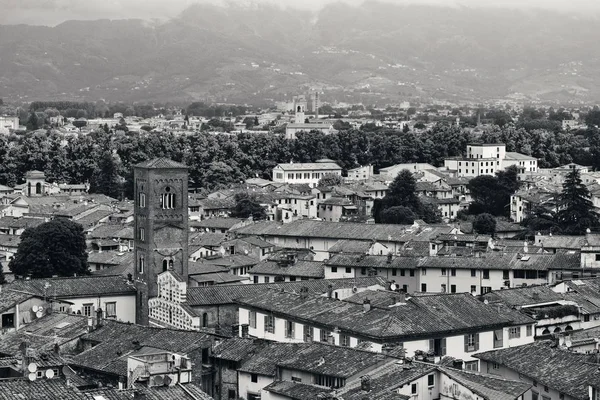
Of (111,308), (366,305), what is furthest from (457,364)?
(111,308)

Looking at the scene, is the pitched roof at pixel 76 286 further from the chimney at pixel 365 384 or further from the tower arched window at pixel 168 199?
the chimney at pixel 365 384

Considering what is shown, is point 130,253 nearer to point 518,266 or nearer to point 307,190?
point 518,266

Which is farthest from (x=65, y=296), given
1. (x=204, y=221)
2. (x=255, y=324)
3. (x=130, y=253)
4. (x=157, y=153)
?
(x=157, y=153)

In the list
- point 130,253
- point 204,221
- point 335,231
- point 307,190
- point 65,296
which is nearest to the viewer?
point 65,296

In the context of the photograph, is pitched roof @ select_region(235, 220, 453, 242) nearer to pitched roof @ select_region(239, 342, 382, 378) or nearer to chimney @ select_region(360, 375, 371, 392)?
pitched roof @ select_region(239, 342, 382, 378)

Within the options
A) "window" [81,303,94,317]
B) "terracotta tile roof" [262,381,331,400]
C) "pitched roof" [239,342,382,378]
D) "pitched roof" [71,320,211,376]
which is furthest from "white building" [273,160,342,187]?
"terracotta tile roof" [262,381,331,400]
